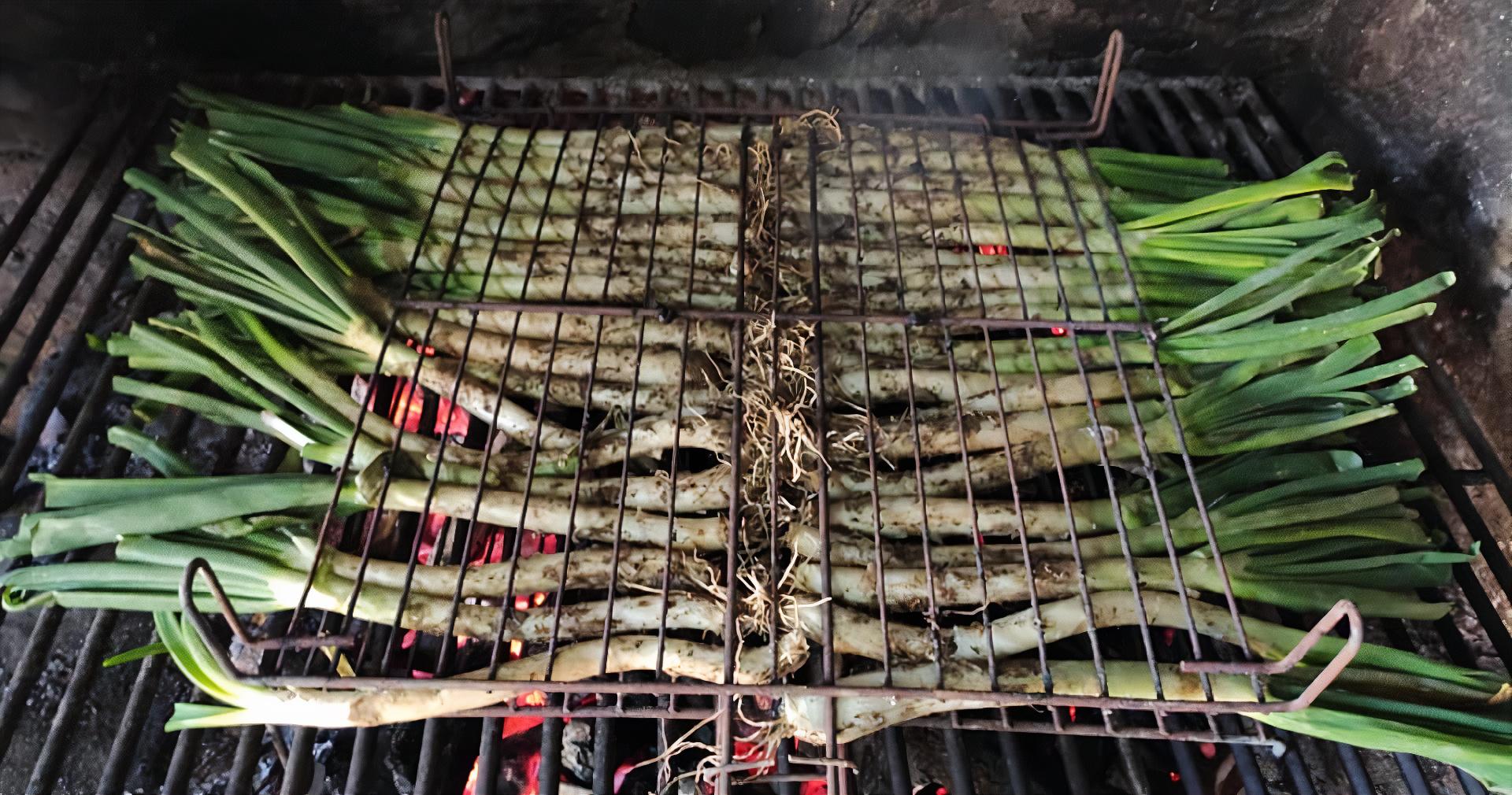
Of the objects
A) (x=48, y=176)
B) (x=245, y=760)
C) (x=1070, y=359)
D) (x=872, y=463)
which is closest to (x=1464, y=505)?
(x=1070, y=359)

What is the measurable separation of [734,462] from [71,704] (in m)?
1.58

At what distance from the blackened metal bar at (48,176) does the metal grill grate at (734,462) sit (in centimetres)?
3

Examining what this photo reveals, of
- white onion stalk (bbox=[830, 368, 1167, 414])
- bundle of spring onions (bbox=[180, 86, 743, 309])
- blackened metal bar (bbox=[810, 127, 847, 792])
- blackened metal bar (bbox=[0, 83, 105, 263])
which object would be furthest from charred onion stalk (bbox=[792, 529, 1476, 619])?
blackened metal bar (bbox=[0, 83, 105, 263])

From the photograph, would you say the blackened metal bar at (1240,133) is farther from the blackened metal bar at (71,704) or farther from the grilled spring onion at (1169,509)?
the blackened metal bar at (71,704)

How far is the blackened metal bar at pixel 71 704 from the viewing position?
174cm

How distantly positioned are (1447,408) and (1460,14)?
1.15 metres

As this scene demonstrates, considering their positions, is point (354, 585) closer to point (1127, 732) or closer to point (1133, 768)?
point (1127, 732)

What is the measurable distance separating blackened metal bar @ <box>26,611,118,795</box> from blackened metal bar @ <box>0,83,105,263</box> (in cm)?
107

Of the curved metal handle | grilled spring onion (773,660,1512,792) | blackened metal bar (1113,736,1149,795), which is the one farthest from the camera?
blackened metal bar (1113,736,1149,795)

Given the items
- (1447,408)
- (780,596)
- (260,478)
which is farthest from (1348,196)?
(260,478)

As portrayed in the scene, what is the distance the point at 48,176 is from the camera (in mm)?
2385

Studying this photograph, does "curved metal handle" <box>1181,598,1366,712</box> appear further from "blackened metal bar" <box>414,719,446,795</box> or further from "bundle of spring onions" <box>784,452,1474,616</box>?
"blackened metal bar" <box>414,719,446,795</box>

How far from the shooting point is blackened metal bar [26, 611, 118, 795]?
1738 millimetres

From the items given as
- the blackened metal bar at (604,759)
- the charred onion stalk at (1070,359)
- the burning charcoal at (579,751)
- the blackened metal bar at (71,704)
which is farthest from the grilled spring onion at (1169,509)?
the blackened metal bar at (71,704)
